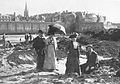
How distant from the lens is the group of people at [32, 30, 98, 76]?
8.70m

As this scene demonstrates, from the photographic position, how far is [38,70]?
9891 mm

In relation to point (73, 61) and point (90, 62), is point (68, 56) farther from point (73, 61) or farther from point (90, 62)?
point (90, 62)

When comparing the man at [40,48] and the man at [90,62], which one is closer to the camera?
the man at [90,62]

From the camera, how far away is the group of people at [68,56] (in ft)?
28.5

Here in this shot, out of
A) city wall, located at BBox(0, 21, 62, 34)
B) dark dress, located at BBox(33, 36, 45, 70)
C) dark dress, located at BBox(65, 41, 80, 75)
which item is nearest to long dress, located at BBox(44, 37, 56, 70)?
dark dress, located at BBox(33, 36, 45, 70)

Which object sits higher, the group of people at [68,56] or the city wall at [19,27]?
the group of people at [68,56]

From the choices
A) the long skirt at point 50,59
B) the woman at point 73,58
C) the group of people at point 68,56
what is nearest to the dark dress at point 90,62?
the group of people at point 68,56

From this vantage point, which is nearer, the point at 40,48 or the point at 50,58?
the point at 50,58

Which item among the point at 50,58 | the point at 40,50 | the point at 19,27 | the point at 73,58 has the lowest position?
the point at 19,27

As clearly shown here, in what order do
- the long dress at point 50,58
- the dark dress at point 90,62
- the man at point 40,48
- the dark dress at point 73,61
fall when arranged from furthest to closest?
the man at point 40,48 < the long dress at point 50,58 < the dark dress at point 90,62 < the dark dress at point 73,61

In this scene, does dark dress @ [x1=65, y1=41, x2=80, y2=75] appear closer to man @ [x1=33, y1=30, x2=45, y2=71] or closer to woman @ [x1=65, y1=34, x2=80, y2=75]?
woman @ [x1=65, y1=34, x2=80, y2=75]

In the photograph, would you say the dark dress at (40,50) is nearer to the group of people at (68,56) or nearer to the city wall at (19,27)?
the group of people at (68,56)

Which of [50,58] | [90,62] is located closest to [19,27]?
[50,58]

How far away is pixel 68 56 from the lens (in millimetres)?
8789
